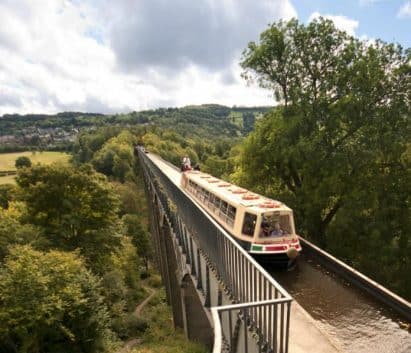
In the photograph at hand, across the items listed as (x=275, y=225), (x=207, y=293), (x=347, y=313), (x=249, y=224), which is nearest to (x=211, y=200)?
(x=249, y=224)

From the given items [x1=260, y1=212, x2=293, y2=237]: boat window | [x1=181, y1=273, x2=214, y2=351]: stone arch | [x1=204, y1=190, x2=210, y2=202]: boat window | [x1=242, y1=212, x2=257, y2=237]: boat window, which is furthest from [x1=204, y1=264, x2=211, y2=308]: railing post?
[x1=181, y1=273, x2=214, y2=351]: stone arch

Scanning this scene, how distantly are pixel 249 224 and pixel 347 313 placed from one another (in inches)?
159

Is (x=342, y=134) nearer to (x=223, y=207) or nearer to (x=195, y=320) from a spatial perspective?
(x=223, y=207)

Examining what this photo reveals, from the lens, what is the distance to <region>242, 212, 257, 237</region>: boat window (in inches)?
447

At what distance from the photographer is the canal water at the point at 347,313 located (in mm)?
7398

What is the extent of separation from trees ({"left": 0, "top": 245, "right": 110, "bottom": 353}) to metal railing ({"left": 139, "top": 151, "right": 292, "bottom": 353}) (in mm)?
8666

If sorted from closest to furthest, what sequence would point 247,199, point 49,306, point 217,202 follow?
point 247,199 → point 49,306 → point 217,202

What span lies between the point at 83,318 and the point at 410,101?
18960 millimetres

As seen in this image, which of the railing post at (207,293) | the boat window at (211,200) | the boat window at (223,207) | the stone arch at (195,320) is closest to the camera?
the railing post at (207,293)

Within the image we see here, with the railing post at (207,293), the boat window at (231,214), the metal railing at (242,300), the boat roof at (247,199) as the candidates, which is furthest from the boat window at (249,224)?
the railing post at (207,293)

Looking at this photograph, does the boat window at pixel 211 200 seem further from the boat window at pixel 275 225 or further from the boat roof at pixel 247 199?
the boat window at pixel 275 225

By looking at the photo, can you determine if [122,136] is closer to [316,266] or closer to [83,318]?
[83,318]

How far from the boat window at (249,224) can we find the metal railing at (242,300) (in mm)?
1831

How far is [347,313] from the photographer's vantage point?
8.66 meters
